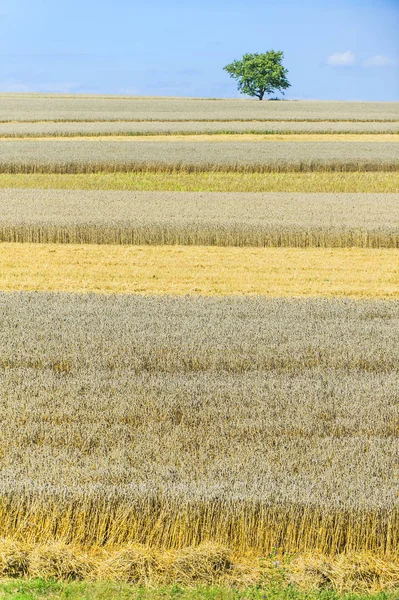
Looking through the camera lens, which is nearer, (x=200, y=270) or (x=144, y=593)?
(x=144, y=593)

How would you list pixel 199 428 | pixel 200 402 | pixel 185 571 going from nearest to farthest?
1. pixel 185 571
2. pixel 199 428
3. pixel 200 402

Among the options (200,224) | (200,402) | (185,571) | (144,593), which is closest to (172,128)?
(200,224)

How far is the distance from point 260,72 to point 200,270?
7431 centimetres

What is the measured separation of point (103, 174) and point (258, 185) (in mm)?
6679

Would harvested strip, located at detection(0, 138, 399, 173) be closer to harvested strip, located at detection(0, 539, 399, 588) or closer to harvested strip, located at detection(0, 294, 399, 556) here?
harvested strip, located at detection(0, 294, 399, 556)

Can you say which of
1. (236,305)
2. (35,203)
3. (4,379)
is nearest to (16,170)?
(35,203)

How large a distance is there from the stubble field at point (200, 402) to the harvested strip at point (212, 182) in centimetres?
887

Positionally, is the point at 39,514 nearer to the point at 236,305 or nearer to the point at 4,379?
the point at 4,379

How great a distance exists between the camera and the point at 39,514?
5.89 meters

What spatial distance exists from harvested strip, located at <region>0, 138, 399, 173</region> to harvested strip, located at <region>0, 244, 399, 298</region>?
1331 centimetres

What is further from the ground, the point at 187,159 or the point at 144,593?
the point at 187,159

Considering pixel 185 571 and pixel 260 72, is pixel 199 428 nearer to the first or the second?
pixel 185 571

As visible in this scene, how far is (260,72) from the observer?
85688mm

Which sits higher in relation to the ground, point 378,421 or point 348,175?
point 348,175
